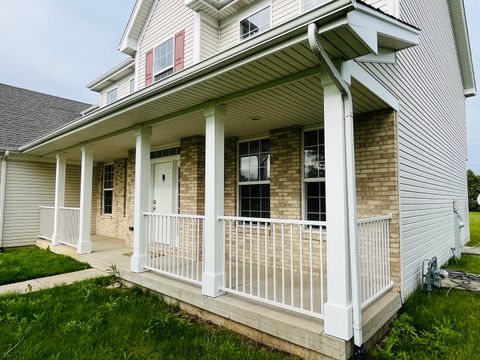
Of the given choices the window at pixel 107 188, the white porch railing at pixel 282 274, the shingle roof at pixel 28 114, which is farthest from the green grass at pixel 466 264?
the shingle roof at pixel 28 114

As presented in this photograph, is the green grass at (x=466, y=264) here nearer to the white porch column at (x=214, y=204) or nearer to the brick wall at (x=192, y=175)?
the white porch column at (x=214, y=204)

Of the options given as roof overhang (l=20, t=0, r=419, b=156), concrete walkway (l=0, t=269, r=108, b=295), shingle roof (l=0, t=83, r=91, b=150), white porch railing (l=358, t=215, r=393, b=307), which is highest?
shingle roof (l=0, t=83, r=91, b=150)

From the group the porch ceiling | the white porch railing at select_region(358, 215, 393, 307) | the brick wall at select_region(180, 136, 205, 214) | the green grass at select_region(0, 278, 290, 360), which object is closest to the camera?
the green grass at select_region(0, 278, 290, 360)

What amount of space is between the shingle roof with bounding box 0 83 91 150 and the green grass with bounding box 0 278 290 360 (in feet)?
23.6

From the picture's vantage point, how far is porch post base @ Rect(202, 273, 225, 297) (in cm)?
417

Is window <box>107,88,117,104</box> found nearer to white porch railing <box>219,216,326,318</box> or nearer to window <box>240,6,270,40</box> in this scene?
window <box>240,6,270,40</box>

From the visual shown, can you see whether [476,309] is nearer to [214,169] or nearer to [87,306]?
[214,169]

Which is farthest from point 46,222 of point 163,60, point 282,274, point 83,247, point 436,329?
point 436,329

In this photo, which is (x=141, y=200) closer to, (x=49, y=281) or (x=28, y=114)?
(x=49, y=281)

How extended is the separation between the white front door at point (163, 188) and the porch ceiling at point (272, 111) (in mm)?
980

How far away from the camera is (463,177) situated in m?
11.3

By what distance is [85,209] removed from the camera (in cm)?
765

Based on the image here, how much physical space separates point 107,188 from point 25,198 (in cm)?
246

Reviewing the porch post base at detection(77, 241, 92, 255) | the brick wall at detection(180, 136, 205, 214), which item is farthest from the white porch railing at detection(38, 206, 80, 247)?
Result: the brick wall at detection(180, 136, 205, 214)
